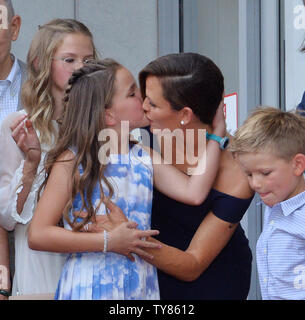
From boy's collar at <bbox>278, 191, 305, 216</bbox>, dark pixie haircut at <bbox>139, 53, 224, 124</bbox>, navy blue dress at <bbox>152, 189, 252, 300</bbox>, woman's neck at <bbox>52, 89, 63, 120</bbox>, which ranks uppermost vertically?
dark pixie haircut at <bbox>139, 53, 224, 124</bbox>

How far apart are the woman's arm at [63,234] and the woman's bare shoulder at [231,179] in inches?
13.5

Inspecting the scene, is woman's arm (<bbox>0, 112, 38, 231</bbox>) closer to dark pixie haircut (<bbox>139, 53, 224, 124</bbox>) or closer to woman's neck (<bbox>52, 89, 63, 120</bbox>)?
woman's neck (<bbox>52, 89, 63, 120</bbox>)

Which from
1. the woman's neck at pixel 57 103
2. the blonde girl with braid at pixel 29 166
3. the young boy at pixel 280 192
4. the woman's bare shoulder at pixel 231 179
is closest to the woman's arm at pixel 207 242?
the woman's bare shoulder at pixel 231 179

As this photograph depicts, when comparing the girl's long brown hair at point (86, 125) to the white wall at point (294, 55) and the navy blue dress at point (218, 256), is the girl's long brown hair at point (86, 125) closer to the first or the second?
the navy blue dress at point (218, 256)

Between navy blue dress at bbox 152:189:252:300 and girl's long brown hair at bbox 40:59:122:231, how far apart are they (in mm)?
302

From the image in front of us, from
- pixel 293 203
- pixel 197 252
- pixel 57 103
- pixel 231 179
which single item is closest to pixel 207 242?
pixel 197 252

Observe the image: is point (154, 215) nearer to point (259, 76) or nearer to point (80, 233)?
point (80, 233)

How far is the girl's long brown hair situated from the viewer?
2.42m

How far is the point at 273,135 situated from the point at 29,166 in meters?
0.89

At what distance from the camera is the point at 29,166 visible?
261 cm

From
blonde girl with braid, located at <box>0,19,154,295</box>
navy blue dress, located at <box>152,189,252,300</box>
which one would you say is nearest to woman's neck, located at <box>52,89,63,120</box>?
blonde girl with braid, located at <box>0,19,154,295</box>

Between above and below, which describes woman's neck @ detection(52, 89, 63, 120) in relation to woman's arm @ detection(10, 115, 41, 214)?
above

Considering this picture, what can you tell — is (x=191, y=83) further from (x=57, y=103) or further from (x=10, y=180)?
(x=10, y=180)

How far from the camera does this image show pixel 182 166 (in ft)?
8.70
